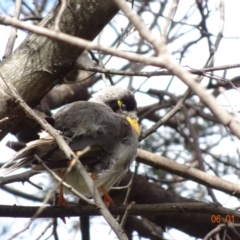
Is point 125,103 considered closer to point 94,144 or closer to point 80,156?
point 94,144

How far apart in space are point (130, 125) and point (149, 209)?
121cm

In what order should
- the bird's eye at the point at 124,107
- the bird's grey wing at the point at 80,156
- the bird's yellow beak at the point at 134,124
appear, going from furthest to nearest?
1. the bird's eye at the point at 124,107
2. the bird's yellow beak at the point at 134,124
3. the bird's grey wing at the point at 80,156

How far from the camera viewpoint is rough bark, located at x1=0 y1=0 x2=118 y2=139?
11.3ft

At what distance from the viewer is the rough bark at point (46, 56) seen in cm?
345

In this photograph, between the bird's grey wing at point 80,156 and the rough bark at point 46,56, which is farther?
the bird's grey wing at point 80,156

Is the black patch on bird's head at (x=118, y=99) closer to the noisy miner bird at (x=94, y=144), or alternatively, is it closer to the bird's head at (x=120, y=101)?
the bird's head at (x=120, y=101)

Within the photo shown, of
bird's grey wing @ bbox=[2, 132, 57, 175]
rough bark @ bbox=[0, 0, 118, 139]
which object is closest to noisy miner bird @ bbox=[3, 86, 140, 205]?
bird's grey wing @ bbox=[2, 132, 57, 175]

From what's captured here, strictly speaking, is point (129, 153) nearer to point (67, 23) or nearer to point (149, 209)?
point (149, 209)

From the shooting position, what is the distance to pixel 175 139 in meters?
6.53

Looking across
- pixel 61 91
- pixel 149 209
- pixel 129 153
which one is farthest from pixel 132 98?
pixel 149 209

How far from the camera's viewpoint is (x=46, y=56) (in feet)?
11.6

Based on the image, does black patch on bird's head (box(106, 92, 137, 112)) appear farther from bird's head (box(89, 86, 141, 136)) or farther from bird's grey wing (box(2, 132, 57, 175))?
bird's grey wing (box(2, 132, 57, 175))

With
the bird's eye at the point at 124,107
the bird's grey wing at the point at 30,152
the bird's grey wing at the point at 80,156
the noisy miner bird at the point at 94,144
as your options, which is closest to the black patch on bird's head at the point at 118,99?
the bird's eye at the point at 124,107

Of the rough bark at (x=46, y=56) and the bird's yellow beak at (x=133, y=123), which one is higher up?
the bird's yellow beak at (x=133, y=123)
